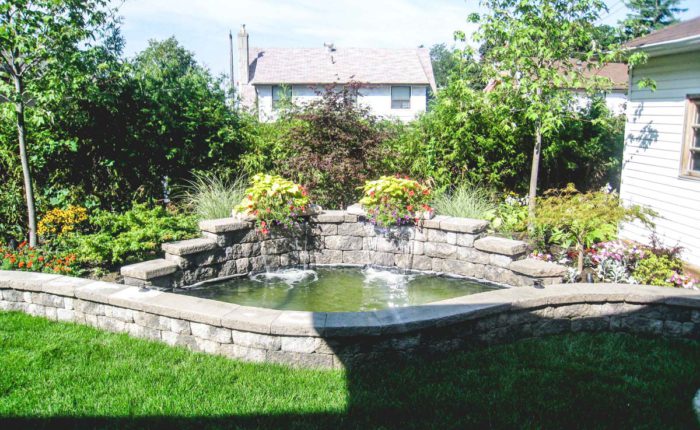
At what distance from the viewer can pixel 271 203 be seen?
5953mm

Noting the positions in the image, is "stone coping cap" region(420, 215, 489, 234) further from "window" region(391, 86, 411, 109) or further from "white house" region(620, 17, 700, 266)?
"window" region(391, 86, 411, 109)

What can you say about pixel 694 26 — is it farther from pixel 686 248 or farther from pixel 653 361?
pixel 653 361

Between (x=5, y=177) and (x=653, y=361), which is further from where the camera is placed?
(x=5, y=177)

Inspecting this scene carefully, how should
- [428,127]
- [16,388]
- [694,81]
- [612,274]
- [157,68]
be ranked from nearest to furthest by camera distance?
[16,388], [612,274], [694,81], [157,68], [428,127]

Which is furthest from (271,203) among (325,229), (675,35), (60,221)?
(675,35)

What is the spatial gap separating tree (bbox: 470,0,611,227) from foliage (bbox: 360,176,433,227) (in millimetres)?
1544

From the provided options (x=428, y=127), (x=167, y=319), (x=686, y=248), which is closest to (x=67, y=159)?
(x=167, y=319)

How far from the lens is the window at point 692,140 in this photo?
241 inches

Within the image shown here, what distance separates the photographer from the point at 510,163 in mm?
7824

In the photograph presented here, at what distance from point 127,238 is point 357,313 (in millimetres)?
3085

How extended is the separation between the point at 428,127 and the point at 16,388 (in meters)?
6.56

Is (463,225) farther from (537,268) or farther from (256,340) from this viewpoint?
(256,340)

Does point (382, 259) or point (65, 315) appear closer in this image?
point (65, 315)

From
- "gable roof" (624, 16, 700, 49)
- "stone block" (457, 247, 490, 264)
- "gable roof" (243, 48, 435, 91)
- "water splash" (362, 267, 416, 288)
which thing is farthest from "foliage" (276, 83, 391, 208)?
"gable roof" (243, 48, 435, 91)
